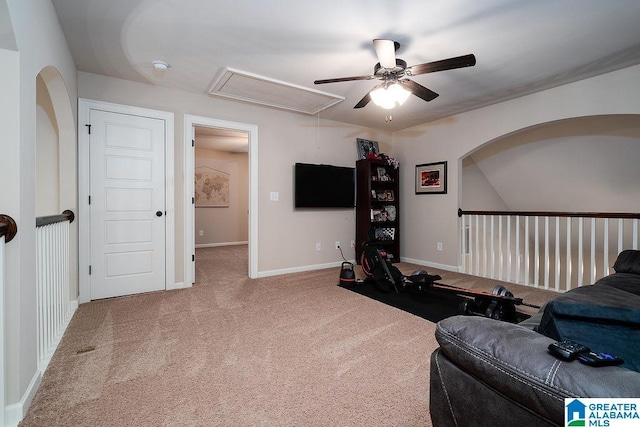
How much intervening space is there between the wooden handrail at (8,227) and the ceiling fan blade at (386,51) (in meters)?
2.32

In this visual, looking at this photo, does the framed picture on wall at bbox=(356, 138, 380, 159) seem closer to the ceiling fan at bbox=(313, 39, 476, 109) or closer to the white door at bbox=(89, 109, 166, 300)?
the ceiling fan at bbox=(313, 39, 476, 109)

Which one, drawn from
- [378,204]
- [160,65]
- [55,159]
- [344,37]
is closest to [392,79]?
[344,37]

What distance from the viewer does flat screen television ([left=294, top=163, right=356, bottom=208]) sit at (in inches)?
174

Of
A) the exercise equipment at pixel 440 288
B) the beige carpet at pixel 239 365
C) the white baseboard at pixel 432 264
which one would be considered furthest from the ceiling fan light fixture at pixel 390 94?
the white baseboard at pixel 432 264

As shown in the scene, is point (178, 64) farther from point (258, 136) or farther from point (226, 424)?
point (226, 424)

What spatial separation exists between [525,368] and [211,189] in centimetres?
722

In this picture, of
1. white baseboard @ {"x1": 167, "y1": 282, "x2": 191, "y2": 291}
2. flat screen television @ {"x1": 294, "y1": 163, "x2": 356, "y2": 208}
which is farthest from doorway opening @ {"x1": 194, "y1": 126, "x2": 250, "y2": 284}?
white baseboard @ {"x1": 167, "y1": 282, "x2": 191, "y2": 291}

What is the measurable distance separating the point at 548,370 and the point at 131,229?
373 centimetres

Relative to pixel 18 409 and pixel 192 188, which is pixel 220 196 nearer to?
pixel 192 188

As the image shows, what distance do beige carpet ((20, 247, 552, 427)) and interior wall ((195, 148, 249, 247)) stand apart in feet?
13.3

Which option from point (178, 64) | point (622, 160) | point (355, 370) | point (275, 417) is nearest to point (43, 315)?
point (275, 417)

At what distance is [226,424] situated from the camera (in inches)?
54.3

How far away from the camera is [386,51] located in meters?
2.25

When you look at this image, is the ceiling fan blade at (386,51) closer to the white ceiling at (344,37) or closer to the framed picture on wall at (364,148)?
the white ceiling at (344,37)
